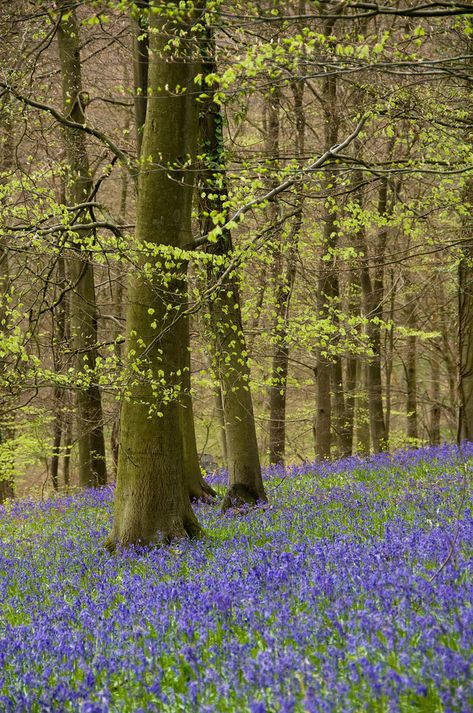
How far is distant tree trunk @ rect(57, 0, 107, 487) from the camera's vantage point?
46.8 ft

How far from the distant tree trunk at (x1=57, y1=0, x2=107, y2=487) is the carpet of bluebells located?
263 inches

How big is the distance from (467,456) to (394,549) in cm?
614

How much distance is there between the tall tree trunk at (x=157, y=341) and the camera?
8.55 metres

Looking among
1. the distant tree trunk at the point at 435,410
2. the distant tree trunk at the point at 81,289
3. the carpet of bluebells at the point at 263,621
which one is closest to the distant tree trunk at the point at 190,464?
the distant tree trunk at the point at 81,289

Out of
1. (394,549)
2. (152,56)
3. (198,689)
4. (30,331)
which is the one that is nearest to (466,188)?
(152,56)

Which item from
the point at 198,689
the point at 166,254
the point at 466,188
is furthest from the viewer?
the point at 466,188

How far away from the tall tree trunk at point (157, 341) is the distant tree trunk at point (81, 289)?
183 inches

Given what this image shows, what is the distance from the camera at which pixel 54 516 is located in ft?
43.3

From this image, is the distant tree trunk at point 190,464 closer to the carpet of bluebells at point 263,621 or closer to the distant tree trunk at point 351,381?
the carpet of bluebells at point 263,621

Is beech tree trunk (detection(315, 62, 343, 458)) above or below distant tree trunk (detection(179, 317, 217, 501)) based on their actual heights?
above

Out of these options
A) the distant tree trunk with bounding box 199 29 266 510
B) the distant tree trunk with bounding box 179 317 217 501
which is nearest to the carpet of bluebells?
the distant tree trunk with bounding box 199 29 266 510

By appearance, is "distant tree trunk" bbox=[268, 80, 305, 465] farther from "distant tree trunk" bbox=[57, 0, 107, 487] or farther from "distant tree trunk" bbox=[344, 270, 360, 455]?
"distant tree trunk" bbox=[57, 0, 107, 487]

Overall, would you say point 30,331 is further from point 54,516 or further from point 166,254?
point 54,516

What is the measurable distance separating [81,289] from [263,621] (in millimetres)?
12415
